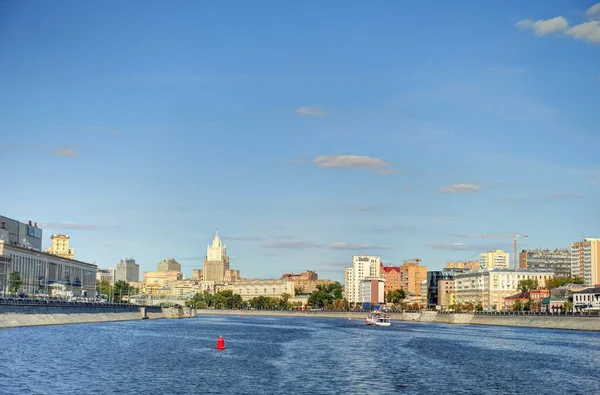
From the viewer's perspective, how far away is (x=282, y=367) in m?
73.2

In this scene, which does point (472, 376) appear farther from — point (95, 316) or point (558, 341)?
point (95, 316)

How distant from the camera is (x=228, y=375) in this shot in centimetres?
6631

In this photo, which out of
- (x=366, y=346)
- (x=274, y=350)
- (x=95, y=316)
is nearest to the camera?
(x=274, y=350)

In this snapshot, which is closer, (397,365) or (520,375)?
(520,375)

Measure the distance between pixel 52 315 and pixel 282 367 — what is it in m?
81.7

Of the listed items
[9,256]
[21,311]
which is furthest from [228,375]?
[9,256]

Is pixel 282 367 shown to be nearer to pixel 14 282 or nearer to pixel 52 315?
pixel 52 315

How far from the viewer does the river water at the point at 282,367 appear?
192 ft

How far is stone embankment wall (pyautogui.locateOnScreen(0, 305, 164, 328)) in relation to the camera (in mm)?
119562

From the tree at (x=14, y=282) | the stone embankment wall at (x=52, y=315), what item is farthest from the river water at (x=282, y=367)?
the tree at (x=14, y=282)

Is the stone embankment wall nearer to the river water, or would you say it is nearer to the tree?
the river water

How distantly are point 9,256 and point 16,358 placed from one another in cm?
12809

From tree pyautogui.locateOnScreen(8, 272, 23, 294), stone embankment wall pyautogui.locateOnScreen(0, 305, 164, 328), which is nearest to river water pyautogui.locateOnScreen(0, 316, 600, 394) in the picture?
stone embankment wall pyautogui.locateOnScreen(0, 305, 164, 328)

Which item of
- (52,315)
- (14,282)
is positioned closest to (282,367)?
(52,315)
